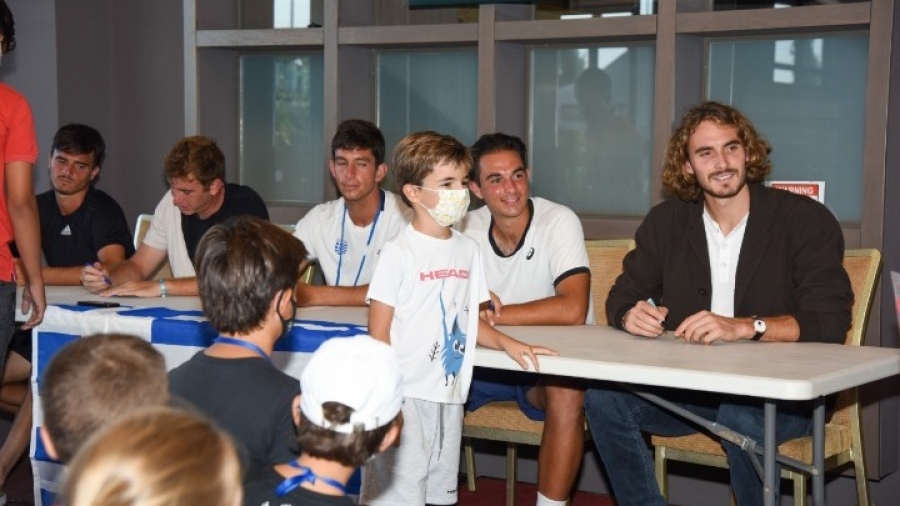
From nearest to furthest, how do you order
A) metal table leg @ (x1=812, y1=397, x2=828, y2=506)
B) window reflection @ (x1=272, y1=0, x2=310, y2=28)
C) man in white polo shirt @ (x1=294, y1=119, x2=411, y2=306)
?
metal table leg @ (x1=812, y1=397, x2=828, y2=506) → man in white polo shirt @ (x1=294, y1=119, x2=411, y2=306) → window reflection @ (x1=272, y1=0, x2=310, y2=28)

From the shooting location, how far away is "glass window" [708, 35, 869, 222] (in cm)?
436

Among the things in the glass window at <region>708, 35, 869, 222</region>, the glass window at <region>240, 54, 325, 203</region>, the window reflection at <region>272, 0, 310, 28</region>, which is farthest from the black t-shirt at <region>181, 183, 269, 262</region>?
the glass window at <region>708, 35, 869, 222</region>

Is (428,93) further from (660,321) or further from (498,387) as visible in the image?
(660,321)

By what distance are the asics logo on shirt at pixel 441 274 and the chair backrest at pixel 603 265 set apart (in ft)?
3.23

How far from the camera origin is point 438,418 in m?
3.47

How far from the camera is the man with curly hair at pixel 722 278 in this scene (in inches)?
136

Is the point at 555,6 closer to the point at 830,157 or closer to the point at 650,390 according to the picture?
the point at 830,157

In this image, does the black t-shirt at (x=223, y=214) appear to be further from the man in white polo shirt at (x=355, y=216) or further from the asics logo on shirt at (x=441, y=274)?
the asics logo on shirt at (x=441, y=274)

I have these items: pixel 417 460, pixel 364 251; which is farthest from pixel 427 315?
pixel 364 251

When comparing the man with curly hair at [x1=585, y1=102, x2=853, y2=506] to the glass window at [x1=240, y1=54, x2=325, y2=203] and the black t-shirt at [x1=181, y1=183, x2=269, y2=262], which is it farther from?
the glass window at [x1=240, y1=54, x2=325, y2=203]

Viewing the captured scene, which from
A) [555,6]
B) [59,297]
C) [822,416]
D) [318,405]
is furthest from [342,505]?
[555,6]

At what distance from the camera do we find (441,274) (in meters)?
3.38

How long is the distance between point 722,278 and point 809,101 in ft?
3.58

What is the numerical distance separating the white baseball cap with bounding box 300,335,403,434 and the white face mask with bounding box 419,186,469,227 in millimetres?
1294
